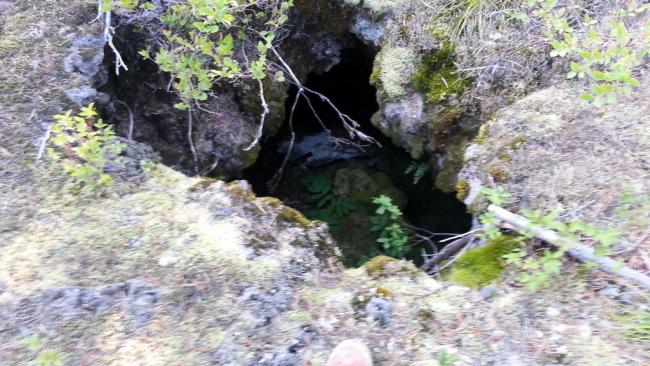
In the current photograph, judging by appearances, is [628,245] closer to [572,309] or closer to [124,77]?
[572,309]

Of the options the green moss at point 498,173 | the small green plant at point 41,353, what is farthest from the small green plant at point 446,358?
the small green plant at point 41,353

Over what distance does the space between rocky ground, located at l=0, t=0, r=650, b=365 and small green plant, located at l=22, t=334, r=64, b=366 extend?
0.02m

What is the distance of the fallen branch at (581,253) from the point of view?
81.0 inches

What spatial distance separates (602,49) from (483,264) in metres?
1.75

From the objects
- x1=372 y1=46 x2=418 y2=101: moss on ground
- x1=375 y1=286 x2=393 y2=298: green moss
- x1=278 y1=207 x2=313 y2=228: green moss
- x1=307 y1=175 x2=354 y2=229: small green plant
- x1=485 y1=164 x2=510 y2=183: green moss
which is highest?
x1=372 y1=46 x2=418 y2=101: moss on ground

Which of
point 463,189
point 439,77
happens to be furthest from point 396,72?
point 463,189

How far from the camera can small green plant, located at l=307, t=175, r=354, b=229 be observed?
17.6 feet

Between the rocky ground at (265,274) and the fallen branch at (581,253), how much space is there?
0.05 meters

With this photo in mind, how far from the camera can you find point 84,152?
263cm

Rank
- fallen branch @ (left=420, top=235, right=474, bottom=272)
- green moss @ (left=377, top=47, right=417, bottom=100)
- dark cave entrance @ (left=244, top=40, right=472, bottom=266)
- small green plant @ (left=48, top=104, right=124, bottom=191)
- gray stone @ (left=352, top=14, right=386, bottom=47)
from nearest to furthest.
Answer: small green plant @ (left=48, top=104, right=124, bottom=191), fallen branch @ (left=420, top=235, right=474, bottom=272), green moss @ (left=377, top=47, right=417, bottom=100), gray stone @ (left=352, top=14, right=386, bottom=47), dark cave entrance @ (left=244, top=40, right=472, bottom=266)

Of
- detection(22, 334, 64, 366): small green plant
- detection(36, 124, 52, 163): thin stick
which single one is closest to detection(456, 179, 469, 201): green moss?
detection(22, 334, 64, 366): small green plant

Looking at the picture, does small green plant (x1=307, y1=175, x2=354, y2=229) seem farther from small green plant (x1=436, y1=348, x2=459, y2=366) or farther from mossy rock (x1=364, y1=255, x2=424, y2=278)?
small green plant (x1=436, y1=348, x2=459, y2=366)

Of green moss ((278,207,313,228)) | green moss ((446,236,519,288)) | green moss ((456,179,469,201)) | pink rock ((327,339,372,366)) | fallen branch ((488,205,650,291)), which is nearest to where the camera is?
pink rock ((327,339,372,366))

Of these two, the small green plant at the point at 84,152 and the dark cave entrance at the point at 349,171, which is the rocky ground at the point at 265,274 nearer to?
the small green plant at the point at 84,152
